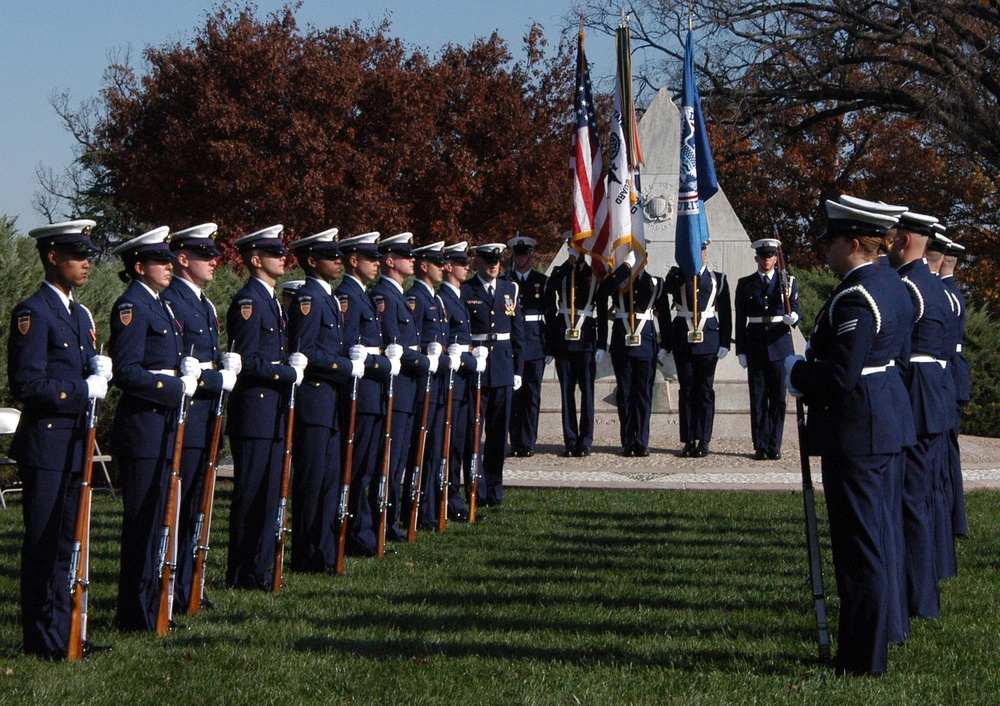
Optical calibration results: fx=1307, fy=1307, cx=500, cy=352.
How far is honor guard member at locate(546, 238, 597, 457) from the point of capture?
14000mm

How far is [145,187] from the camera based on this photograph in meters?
26.0

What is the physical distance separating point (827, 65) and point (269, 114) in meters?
11.9

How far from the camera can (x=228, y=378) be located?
6.71m

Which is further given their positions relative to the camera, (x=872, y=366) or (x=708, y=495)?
(x=708, y=495)

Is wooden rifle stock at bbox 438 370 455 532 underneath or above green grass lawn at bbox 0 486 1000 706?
above

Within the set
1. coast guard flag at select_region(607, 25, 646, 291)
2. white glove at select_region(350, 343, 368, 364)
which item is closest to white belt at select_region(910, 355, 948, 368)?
white glove at select_region(350, 343, 368, 364)

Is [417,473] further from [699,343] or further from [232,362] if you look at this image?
[699,343]

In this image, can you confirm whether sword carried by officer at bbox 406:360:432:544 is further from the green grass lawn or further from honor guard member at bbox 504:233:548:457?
honor guard member at bbox 504:233:548:457

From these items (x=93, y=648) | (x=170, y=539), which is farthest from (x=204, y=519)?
(x=93, y=648)

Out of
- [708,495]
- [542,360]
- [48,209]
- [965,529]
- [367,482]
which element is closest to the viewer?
[367,482]

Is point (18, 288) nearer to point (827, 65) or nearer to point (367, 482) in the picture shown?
point (367, 482)

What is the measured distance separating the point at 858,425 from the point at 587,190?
9.06 meters

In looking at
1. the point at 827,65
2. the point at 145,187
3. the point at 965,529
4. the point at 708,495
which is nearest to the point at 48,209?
the point at 145,187

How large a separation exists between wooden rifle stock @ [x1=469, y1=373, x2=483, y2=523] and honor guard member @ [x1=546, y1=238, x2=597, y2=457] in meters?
3.33
